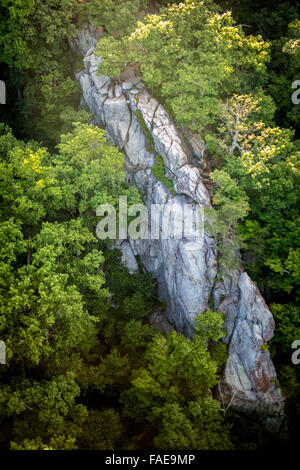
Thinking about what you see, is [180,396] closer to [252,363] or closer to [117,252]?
[252,363]

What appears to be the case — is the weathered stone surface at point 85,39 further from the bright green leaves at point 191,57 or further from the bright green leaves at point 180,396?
the bright green leaves at point 180,396

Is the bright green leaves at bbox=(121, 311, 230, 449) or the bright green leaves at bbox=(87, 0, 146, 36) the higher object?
the bright green leaves at bbox=(87, 0, 146, 36)

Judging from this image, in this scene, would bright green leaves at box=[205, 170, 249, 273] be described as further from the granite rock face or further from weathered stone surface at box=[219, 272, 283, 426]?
weathered stone surface at box=[219, 272, 283, 426]

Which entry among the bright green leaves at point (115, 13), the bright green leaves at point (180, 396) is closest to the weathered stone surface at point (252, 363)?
the bright green leaves at point (180, 396)

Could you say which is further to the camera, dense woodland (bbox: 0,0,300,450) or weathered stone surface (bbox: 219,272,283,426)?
weathered stone surface (bbox: 219,272,283,426)

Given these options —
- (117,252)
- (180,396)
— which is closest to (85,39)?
(117,252)

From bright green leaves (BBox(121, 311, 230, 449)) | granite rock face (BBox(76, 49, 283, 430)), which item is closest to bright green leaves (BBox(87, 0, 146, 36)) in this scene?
granite rock face (BBox(76, 49, 283, 430))
